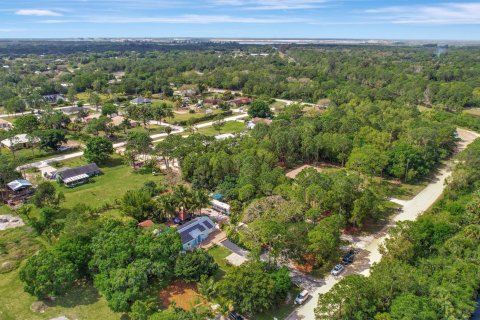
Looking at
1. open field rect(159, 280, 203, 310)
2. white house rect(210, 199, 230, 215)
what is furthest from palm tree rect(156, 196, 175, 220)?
open field rect(159, 280, 203, 310)

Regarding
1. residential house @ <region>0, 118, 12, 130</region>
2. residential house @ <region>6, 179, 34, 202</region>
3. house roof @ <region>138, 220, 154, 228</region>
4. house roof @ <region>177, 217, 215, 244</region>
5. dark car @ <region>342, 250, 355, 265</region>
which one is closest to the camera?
dark car @ <region>342, 250, 355, 265</region>

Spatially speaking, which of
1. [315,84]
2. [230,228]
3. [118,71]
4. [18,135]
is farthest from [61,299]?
[118,71]

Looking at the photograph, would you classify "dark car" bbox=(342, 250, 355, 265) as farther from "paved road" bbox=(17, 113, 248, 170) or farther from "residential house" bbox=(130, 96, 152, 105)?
"residential house" bbox=(130, 96, 152, 105)

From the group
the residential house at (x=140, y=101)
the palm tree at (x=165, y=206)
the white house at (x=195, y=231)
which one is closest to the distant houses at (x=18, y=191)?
the palm tree at (x=165, y=206)

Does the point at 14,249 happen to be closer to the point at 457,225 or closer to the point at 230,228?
the point at 230,228

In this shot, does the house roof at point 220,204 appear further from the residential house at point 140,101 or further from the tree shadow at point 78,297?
the residential house at point 140,101

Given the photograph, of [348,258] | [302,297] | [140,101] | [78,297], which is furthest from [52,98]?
[302,297]

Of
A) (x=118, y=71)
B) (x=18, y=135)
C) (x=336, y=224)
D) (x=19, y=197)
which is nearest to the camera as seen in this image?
(x=336, y=224)

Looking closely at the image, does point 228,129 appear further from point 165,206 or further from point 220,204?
point 165,206
